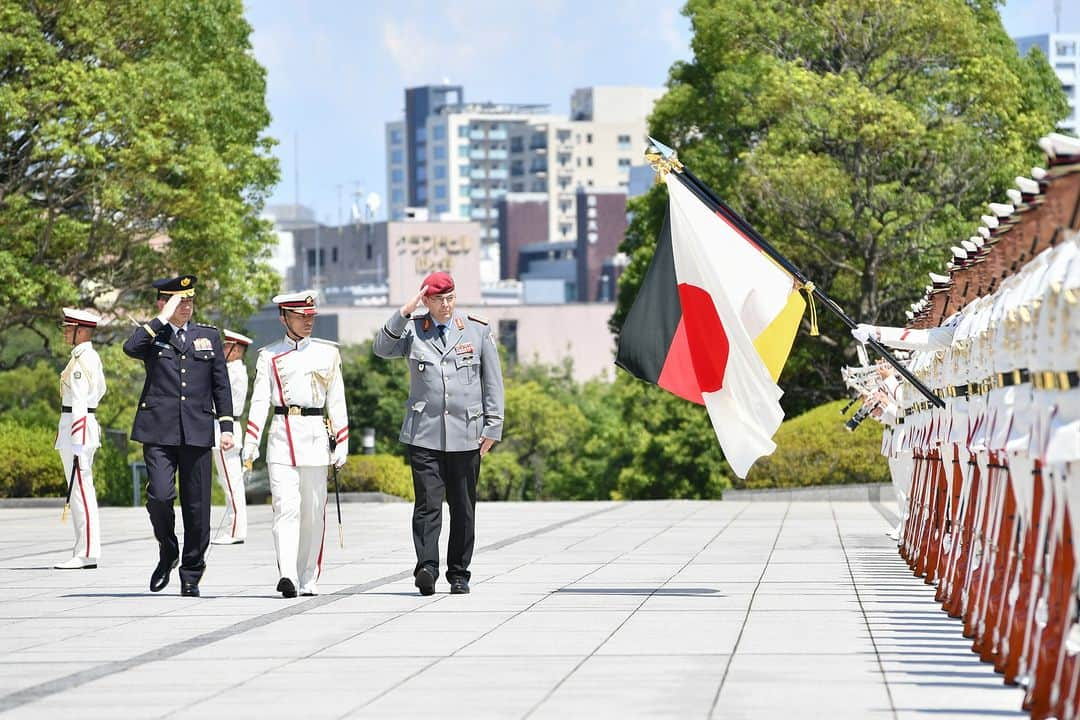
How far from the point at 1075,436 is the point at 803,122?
116ft

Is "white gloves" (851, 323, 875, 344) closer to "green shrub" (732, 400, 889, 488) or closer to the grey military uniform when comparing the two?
the grey military uniform

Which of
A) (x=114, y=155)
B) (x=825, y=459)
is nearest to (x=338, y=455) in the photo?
(x=825, y=459)

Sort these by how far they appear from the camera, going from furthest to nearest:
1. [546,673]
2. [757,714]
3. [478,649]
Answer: [478,649], [546,673], [757,714]

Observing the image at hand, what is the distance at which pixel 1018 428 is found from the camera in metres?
8.73

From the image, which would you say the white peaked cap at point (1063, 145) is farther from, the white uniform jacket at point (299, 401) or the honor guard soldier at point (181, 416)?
the honor guard soldier at point (181, 416)

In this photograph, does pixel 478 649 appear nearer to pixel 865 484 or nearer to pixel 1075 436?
pixel 1075 436

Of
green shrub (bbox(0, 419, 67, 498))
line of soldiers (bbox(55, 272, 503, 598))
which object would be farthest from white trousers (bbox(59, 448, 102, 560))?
green shrub (bbox(0, 419, 67, 498))

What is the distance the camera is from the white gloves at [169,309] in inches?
585

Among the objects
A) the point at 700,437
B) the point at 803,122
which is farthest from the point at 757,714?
the point at 700,437

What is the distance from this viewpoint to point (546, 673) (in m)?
10.1

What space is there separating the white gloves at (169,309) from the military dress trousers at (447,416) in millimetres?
1533

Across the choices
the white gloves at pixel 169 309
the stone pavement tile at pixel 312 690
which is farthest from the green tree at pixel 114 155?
the stone pavement tile at pixel 312 690

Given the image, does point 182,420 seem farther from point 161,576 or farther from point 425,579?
point 425,579

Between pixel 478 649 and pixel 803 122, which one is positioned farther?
pixel 803 122
